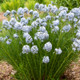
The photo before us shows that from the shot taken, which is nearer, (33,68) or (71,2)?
(33,68)

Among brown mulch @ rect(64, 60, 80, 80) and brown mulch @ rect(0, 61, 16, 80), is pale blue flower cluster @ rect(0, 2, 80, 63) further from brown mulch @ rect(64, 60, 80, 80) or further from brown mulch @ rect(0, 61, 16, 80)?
brown mulch @ rect(0, 61, 16, 80)

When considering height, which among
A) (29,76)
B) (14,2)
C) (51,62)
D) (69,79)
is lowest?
(69,79)

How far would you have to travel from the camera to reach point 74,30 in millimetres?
2646

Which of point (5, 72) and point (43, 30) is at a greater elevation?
point (43, 30)

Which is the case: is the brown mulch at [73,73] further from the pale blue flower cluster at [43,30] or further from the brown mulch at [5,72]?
the brown mulch at [5,72]

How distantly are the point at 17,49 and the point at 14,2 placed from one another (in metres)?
5.58

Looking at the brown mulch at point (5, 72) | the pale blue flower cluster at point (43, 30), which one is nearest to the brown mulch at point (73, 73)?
the pale blue flower cluster at point (43, 30)

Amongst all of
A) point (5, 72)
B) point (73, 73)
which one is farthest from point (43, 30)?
point (5, 72)

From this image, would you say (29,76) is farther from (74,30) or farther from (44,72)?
(74,30)

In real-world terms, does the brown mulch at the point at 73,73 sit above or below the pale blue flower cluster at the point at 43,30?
below

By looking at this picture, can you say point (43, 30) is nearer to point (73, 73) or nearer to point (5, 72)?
point (73, 73)

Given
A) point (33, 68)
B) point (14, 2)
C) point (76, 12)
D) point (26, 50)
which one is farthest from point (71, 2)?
point (26, 50)

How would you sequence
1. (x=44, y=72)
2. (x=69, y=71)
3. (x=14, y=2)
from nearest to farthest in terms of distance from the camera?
(x=44, y=72)
(x=69, y=71)
(x=14, y=2)

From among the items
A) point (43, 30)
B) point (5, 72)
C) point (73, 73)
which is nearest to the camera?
point (43, 30)
